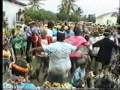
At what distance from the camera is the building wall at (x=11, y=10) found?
6418 mm

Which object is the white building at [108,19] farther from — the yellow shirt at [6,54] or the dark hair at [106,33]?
the yellow shirt at [6,54]

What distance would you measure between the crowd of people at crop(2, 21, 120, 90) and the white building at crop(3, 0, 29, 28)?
0.49ft

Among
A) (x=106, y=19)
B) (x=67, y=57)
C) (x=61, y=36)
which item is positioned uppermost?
(x=106, y=19)

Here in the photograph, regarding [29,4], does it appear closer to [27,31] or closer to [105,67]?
[27,31]

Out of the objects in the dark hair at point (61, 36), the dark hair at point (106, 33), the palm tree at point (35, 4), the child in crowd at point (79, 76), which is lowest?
the child in crowd at point (79, 76)

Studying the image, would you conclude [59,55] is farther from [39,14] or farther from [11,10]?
[11,10]

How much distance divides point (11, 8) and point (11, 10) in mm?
38

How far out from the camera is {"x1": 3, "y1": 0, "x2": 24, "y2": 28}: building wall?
6.42m

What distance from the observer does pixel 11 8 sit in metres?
6.45

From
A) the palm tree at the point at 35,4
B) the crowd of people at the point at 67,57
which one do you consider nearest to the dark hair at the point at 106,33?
the crowd of people at the point at 67,57

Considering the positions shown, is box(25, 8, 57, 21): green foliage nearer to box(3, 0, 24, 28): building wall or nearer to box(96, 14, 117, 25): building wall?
box(3, 0, 24, 28): building wall

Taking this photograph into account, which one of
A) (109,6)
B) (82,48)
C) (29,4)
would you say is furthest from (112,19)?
(29,4)

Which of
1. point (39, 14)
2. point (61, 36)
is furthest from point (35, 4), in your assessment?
point (61, 36)

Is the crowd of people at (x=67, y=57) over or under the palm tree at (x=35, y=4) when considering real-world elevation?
under
